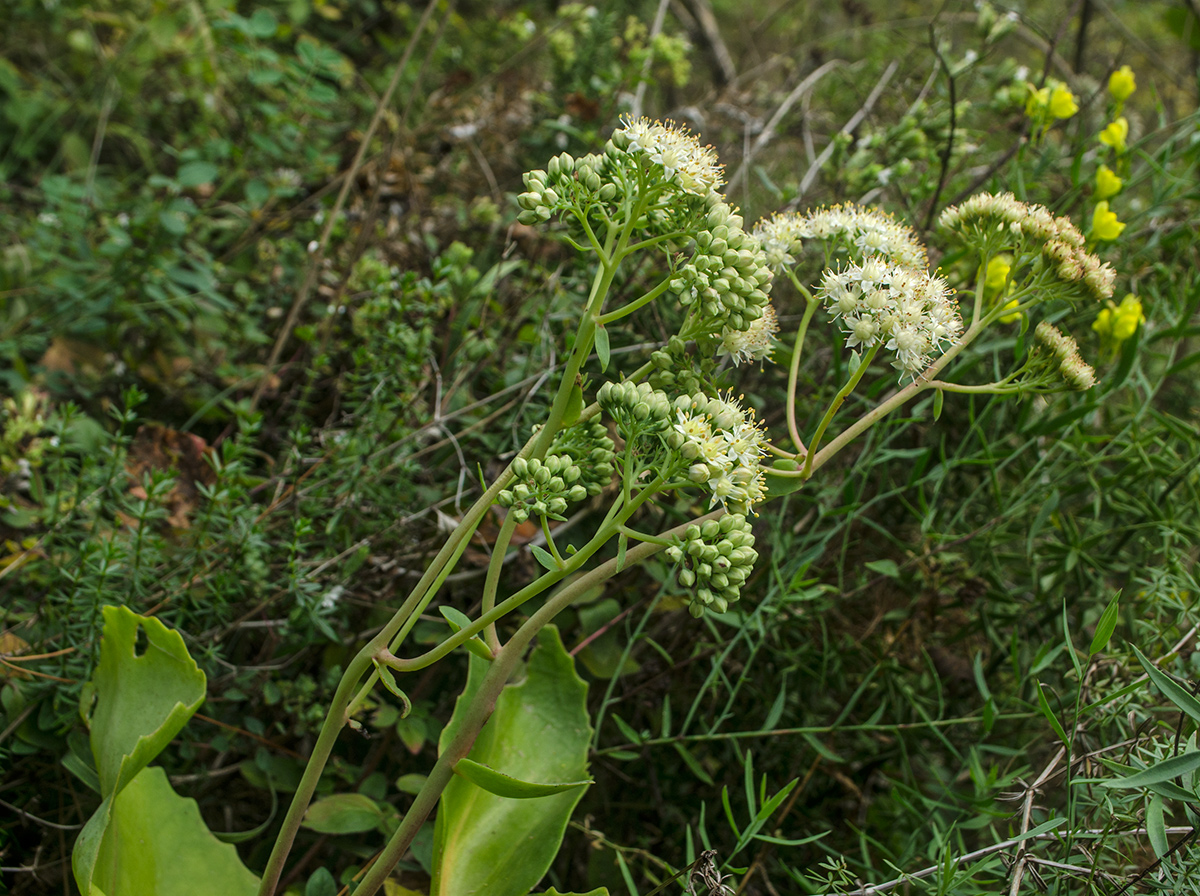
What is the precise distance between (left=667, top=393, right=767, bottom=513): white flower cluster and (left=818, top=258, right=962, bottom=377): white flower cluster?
0.75 ft

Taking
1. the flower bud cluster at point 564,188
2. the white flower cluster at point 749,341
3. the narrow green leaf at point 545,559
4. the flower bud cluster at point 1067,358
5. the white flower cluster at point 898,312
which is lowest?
the narrow green leaf at point 545,559

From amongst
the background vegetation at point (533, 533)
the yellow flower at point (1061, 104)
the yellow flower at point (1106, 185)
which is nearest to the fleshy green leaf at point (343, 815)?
the background vegetation at point (533, 533)

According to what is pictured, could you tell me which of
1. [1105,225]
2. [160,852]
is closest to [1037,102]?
[1105,225]

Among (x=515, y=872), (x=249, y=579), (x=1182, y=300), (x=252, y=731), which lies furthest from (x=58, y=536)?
(x=1182, y=300)

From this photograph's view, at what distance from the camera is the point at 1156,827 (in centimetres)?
100

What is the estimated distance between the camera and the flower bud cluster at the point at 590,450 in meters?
1.08

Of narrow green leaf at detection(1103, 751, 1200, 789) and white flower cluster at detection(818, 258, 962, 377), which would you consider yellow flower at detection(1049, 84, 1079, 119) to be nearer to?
white flower cluster at detection(818, 258, 962, 377)

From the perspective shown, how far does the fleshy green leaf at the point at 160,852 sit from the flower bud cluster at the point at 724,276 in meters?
1.01

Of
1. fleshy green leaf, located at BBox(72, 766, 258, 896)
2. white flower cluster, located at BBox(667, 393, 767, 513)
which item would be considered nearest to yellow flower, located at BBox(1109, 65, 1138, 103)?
white flower cluster, located at BBox(667, 393, 767, 513)

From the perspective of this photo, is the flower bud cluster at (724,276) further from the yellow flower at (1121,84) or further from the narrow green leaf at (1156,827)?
the yellow flower at (1121,84)

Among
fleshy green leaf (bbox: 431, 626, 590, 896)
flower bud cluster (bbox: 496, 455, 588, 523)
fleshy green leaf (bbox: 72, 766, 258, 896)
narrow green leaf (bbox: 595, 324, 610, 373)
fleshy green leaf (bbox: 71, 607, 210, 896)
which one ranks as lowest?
fleshy green leaf (bbox: 72, 766, 258, 896)

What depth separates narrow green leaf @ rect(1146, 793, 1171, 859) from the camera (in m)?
0.98

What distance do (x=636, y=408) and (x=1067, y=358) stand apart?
667 mm

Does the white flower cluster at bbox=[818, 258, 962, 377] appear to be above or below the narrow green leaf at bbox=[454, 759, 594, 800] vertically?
above
